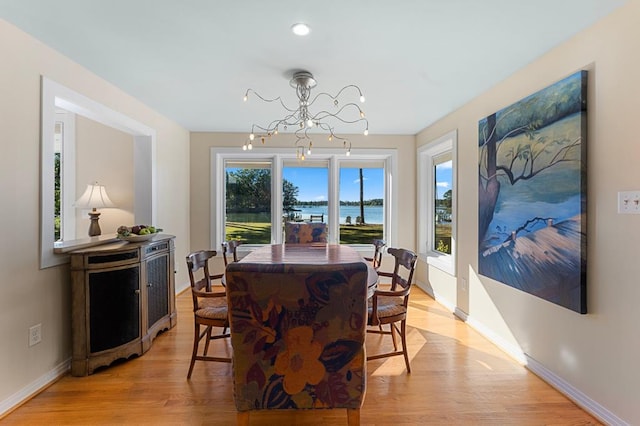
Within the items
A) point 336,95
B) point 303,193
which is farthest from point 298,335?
point 303,193

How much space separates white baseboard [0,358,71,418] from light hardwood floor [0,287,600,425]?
0.14 feet

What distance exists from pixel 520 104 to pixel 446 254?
2225 millimetres

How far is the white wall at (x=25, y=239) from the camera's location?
193 cm

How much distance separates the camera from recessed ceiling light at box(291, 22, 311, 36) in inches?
76.4

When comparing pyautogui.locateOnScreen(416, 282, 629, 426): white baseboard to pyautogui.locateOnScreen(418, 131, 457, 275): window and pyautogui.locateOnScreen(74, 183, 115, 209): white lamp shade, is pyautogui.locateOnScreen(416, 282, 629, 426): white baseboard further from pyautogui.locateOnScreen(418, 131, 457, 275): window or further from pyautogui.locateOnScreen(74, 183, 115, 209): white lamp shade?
pyautogui.locateOnScreen(74, 183, 115, 209): white lamp shade

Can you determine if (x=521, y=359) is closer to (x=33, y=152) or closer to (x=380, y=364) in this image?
(x=380, y=364)

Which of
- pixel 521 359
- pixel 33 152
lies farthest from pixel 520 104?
pixel 33 152

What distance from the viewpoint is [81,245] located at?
2457 mm

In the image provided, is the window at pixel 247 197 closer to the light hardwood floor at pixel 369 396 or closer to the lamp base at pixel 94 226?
the lamp base at pixel 94 226

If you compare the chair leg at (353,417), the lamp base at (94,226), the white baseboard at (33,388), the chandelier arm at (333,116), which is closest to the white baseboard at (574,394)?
the chair leg at (353,417)

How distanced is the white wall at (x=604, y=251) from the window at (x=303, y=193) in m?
2.75

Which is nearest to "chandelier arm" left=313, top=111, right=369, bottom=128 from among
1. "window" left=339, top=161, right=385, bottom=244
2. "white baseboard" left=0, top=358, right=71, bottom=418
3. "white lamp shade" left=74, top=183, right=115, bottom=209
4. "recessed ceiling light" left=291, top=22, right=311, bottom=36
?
"window" left=339, top=161, right=385, bottom=244

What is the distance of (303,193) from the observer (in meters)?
5.00

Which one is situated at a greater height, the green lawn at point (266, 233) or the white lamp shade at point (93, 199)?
the white lamp shade at point (93, 199)
